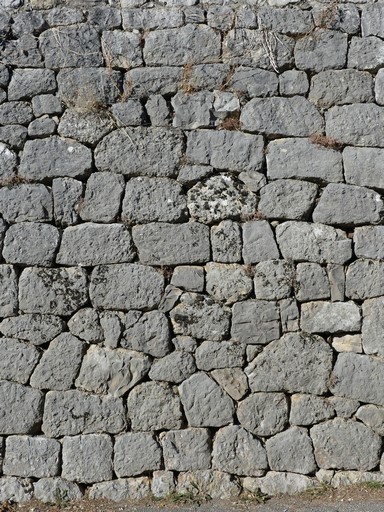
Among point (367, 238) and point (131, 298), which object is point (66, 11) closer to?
point (131, 298)

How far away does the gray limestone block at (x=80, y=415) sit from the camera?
17.6 feet

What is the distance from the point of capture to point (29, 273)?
548cm

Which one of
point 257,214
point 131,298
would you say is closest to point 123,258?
point 131,298

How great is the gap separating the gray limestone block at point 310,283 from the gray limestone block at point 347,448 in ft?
3.24

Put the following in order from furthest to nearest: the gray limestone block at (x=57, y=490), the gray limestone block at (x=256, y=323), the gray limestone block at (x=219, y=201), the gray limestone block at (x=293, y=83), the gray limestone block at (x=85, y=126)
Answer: the gray limestone block at (x=293, y=83)
the gray limestone block at (x=85, y=126)
the gray limestone block at (x=219, y=201)
the gray limestone block at (x=256, y=323)
the gray limestone block at (x=57, y=490)

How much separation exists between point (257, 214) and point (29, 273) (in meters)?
1.82

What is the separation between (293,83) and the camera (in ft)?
19.0

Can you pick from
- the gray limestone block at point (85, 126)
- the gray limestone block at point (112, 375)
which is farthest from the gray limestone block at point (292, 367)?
the gray limestone block at point (85, 126)

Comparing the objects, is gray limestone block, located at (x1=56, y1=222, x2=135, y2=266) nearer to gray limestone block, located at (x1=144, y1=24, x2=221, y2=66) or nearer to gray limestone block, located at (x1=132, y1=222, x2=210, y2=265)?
gray limestone block, located at (x1=132, y1=222, x2=210, y2=265)

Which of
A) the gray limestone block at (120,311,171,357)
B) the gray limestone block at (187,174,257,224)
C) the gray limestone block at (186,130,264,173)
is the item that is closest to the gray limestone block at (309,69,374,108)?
the gray limestone block at (186,130,264,173)

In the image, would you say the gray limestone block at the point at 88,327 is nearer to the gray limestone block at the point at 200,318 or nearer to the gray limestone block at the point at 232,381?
the gray limestone block at the point at 200,318

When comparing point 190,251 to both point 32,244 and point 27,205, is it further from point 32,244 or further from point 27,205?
point 27,205

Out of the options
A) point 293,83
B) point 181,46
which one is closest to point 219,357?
point 293,83

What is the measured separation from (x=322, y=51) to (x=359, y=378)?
104 inches
